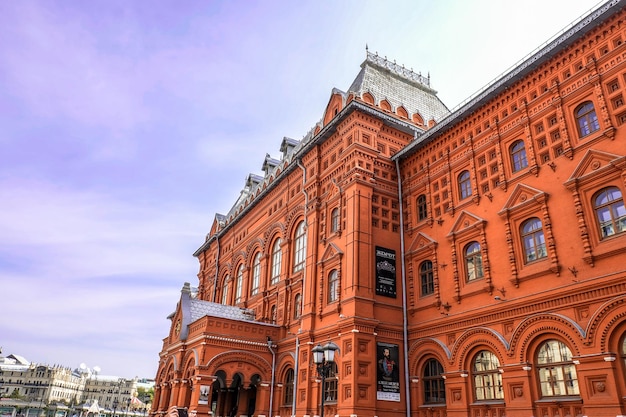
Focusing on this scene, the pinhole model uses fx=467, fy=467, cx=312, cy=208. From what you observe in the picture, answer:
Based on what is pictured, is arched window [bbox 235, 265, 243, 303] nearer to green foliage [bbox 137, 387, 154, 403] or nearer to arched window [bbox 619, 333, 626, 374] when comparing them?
arched window [bbox 619, 333, 626, 374]

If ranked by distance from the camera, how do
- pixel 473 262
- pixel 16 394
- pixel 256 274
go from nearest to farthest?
pixel 473 262 → pixel 256 274 → pixel 16 394

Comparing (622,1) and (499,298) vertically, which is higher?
(622,1)

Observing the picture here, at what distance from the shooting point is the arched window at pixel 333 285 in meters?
22.7

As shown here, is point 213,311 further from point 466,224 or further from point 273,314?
point 466,224

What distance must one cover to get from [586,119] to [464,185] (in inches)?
224

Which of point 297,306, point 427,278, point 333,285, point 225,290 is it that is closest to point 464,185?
point 427,278

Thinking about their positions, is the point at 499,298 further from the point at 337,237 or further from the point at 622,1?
the point at 622,1

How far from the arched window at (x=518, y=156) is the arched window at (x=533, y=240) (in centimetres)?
230

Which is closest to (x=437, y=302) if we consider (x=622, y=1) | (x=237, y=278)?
(x=622, y=1)

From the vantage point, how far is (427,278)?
831 inches

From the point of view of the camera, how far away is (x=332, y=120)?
25203 mm

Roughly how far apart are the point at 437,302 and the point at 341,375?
16.8 ft

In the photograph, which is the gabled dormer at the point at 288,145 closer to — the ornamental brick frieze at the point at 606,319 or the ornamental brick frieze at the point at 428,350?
the ornamental brick frieze at the point at 428,350

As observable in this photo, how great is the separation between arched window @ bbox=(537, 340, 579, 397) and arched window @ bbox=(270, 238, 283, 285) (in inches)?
683
